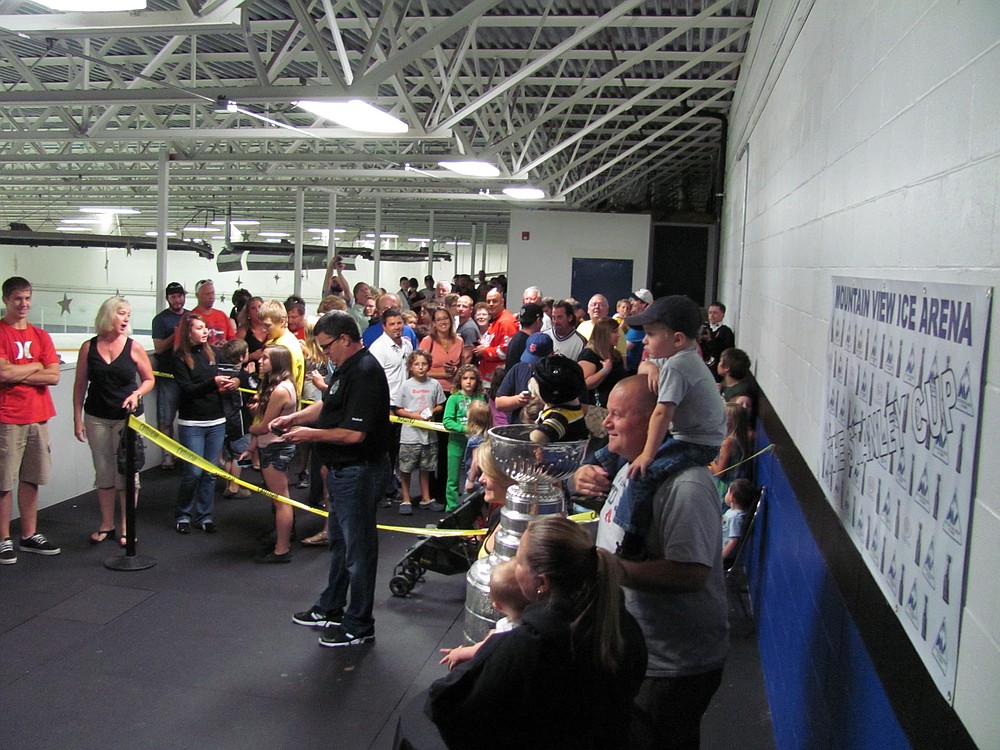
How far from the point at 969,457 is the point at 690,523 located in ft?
3.06

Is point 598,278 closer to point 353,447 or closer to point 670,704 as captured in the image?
point 353,447

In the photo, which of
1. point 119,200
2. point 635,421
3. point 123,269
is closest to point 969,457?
point 635,421

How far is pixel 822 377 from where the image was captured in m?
3.26

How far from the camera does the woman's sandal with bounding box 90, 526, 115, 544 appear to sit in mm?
6250

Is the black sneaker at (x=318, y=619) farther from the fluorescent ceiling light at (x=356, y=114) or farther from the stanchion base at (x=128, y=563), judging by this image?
the fluorescent ceiling light at (x=356, y=114)

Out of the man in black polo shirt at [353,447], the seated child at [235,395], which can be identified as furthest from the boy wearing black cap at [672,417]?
the seated child at [235,395]

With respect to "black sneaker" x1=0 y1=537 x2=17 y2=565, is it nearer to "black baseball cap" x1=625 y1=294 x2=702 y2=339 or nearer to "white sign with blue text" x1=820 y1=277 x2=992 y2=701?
"black baseball cap" x1=625 y1=294 x2=702 y2=339

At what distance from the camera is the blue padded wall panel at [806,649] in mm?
2104

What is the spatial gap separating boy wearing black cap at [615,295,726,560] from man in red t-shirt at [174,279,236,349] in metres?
5.67

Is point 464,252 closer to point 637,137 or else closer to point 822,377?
point 637,137

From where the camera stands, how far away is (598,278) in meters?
18.9

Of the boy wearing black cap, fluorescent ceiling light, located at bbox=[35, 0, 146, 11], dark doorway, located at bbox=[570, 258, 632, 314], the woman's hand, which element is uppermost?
fluorescent ceiling light, located at bbox=[35, 0, 146, 11]

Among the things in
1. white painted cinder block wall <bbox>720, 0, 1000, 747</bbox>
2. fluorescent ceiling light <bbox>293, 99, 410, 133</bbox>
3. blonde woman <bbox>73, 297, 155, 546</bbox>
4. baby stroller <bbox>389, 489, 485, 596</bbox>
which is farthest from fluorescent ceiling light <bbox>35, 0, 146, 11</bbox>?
baby stroller <bbox>389, 489, 485, 596</bbox>

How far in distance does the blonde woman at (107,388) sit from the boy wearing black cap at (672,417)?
403 cm
